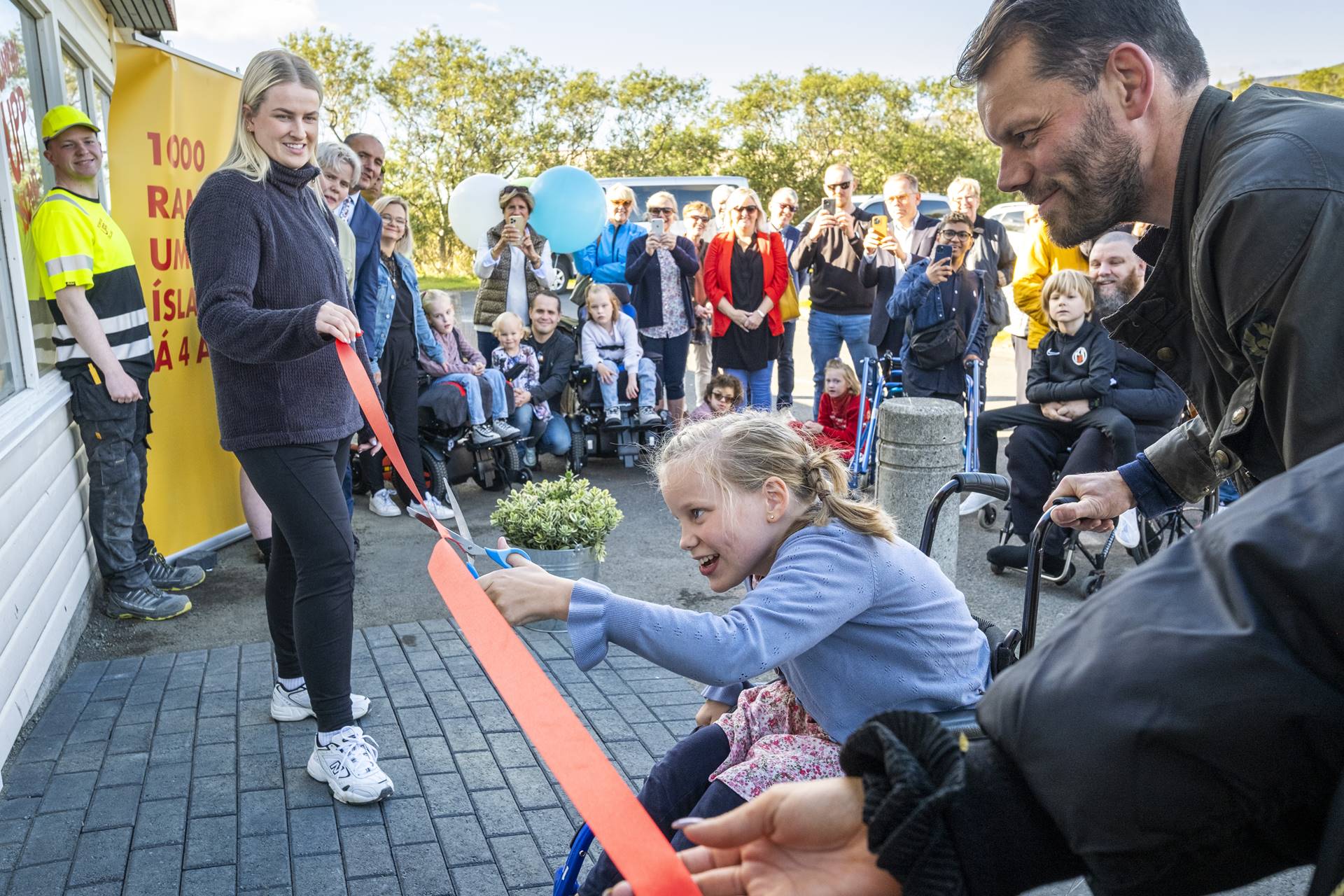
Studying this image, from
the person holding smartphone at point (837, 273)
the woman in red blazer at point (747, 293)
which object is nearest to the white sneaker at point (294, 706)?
the woman in red blazer at point (747, 293)

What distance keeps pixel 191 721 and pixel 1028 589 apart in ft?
10.4

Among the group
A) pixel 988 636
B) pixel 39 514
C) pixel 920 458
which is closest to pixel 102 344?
pixel 39 514

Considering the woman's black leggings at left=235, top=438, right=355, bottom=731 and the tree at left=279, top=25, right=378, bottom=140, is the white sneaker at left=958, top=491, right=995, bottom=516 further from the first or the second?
the tree at left=279, top=25, right=378, bottom=140

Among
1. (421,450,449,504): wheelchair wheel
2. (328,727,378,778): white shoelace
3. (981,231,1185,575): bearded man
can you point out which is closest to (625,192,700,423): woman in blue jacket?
(421,450,449,504): wheelchair wheel

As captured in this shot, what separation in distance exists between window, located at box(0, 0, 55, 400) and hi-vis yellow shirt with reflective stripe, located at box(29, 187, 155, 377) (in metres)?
0.12

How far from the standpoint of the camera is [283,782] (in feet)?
12.0

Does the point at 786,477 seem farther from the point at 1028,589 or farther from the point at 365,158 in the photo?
the point at 365,158

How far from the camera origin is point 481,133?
1075 inches

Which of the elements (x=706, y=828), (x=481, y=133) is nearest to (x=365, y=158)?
(x=706, y=828)

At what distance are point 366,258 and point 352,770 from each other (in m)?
3.42

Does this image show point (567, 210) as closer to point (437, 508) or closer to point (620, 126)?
point (437, 508)

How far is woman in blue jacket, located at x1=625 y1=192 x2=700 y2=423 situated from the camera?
966 centimetres

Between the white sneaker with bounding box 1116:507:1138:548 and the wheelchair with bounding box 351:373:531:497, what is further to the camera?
the wheelchair with bounding box 351:373:531:497

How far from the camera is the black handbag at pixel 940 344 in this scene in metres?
7.80
